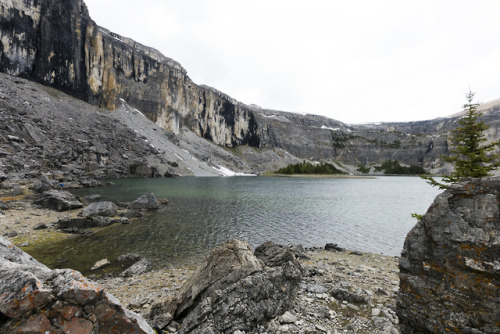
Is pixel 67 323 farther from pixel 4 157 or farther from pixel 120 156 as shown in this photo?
pixel 120 156

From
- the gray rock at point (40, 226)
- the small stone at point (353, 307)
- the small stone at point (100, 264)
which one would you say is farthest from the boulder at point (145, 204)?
the small stone at point (353, 307)

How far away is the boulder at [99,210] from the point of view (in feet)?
82.4

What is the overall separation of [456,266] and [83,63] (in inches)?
5872

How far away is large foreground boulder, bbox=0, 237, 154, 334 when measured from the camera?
3.70 metres

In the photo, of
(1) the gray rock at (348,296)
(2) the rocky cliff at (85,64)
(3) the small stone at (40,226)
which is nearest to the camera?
(1) the gray rock at (348,296)

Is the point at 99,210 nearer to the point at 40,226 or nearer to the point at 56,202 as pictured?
the point at 40,226

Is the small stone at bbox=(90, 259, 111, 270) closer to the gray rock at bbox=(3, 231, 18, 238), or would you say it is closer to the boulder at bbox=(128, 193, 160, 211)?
the gray rock at bbox=(3, 231, 18, 238)

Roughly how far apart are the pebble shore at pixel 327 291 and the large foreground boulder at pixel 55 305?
4.50 metres

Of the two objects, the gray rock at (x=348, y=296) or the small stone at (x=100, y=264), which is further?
the small stone at (x=100, y=264)

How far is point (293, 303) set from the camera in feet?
27.5

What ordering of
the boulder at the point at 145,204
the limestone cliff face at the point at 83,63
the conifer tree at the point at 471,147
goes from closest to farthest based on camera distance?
the conifer tree at the point at 471,147 → the boulder at the point at 145,204 → the limestone cliff face at the point at 83,63

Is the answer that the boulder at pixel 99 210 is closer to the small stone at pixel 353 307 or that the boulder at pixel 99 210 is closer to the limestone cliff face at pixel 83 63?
the small stone at pixel 353 307

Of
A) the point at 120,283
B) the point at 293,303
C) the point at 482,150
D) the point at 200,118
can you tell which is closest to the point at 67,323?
the point at 293,303

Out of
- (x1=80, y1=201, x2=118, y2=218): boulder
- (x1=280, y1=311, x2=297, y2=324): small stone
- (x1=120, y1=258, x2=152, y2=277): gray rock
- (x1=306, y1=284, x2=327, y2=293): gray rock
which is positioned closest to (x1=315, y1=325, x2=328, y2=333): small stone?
(x1=280, y1=311, x2=297, y2=324): small stone
